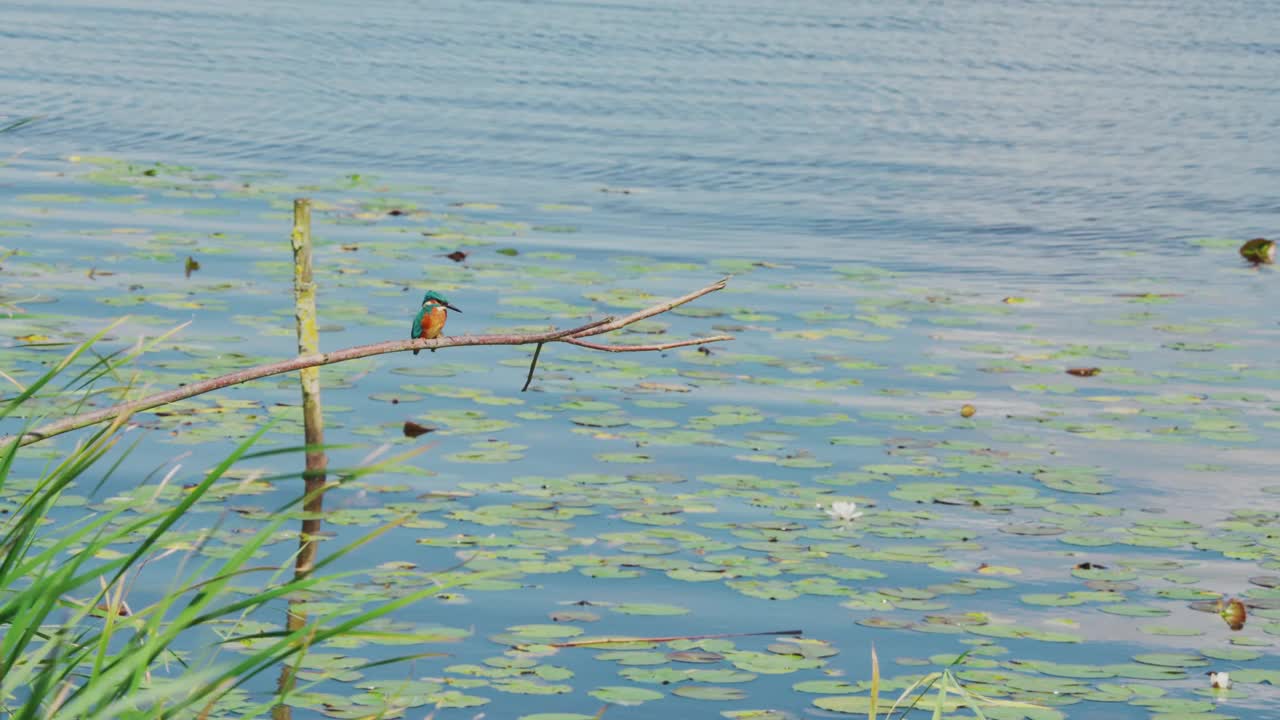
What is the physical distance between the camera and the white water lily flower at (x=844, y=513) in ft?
23.0

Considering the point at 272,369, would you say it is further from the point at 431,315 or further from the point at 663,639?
the point at 431,315

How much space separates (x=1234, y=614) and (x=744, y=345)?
4.42 m

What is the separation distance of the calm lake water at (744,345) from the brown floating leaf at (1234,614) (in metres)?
0.08

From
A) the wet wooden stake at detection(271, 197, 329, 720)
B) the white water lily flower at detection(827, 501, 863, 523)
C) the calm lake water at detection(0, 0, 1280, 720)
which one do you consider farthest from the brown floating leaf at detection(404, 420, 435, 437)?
the white water lily flower at detection(827, 501, 863, 523)

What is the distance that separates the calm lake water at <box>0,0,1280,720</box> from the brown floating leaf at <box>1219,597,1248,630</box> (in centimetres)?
8

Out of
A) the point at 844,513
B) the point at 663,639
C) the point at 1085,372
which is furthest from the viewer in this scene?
the point at 1085,372

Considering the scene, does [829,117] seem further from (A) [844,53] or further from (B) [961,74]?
(A) [844,53]

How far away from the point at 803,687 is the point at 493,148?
14316 mm

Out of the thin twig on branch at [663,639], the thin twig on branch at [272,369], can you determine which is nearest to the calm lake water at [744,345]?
the thin twig on branch at [663,639]

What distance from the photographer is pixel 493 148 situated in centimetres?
1923

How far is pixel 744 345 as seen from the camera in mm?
10195

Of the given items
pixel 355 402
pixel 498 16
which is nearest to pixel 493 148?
pixel 355 402

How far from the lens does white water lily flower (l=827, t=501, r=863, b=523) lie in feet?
23.0

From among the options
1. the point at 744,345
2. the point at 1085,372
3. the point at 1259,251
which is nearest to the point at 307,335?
the point at 744,345
